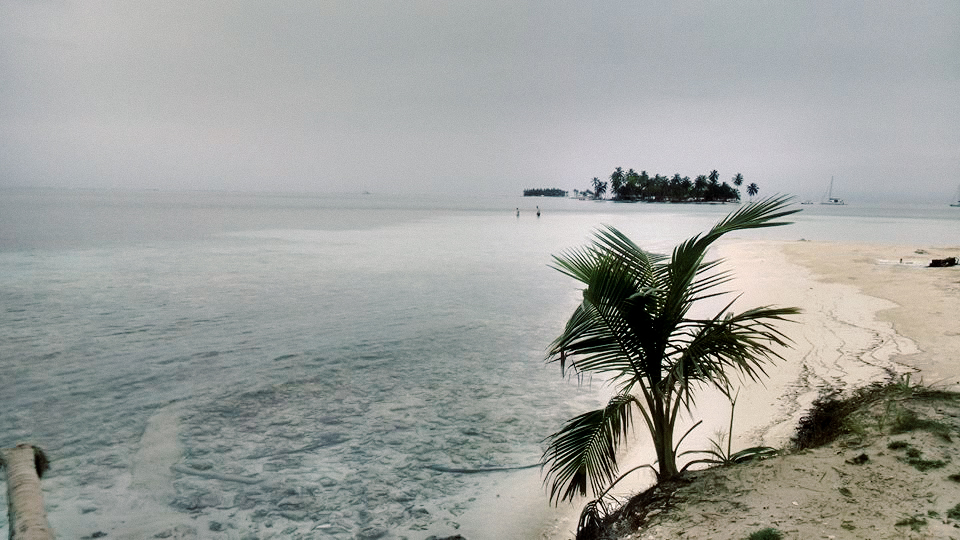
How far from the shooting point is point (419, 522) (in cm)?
532

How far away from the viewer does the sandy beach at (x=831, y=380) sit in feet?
11.2

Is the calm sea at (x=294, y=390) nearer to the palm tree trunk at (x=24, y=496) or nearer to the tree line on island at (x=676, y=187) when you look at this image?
the palm tree trunk at (x=24, y=496)

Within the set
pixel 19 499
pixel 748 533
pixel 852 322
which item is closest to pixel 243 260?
pixel 19 499

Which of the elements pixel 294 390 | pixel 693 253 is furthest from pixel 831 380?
pixel 294 390

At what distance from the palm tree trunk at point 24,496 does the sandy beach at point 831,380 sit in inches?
195

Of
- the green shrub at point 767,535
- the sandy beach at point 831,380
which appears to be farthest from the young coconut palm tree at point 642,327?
the green shrub at point 767,535

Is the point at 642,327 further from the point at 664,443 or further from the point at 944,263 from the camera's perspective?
the point at 944,263

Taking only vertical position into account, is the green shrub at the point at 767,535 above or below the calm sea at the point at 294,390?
above

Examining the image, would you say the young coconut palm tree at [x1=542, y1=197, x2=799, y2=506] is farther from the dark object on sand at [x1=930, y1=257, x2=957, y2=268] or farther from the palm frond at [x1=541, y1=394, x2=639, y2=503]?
the dark object on sand at [x1=930, y1=257, x2=957, y2=268]

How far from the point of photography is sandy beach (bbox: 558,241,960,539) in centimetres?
341

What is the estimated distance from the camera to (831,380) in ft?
23.9

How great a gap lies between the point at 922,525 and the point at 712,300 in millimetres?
13600

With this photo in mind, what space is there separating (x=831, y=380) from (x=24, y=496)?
9468mm

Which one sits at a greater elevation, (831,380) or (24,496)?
(831,380)
